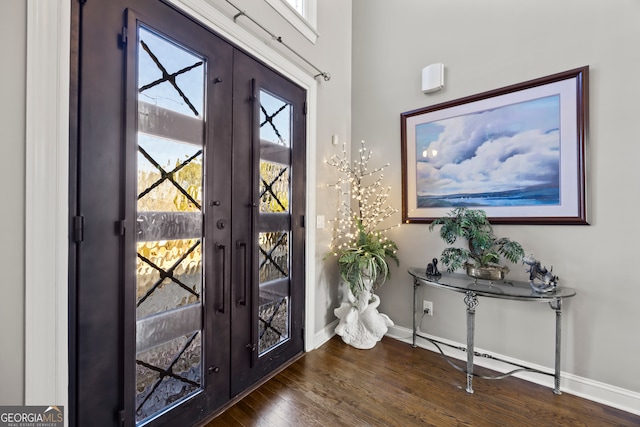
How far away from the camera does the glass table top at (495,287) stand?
1.67 meters

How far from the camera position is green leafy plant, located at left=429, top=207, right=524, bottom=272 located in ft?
6.41

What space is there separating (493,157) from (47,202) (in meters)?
2.58

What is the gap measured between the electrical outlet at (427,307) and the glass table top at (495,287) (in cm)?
36

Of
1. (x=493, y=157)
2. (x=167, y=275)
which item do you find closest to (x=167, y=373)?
(x=167, y=275)

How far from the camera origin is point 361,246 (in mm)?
2396

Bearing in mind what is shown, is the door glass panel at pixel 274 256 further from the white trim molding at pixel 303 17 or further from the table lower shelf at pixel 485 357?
the white trim molding at pixel 303 17

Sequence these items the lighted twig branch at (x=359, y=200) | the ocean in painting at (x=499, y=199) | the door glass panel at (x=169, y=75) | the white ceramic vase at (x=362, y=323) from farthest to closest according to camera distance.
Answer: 1. the lighted twig branch at (x=359, y=200)
2. the white ceramic vase at (x=362, y=323)
3. the ocean in painting at (x=499, y=199)
4. the door glass panel at (x=169, y=75)

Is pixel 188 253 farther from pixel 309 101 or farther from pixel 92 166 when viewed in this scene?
pixel 309 101

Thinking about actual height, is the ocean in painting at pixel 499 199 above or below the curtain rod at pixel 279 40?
below

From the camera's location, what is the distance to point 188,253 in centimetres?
144

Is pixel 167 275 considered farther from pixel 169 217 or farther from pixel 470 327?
pixel 470 327

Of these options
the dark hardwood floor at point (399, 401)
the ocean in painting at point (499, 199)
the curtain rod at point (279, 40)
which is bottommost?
the dark hardwood floor at point (399, 401)

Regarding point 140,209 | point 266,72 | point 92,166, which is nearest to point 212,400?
point 140,209

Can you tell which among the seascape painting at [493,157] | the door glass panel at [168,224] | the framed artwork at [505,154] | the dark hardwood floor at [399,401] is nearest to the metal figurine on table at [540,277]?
the framed artwork at [505,154]
